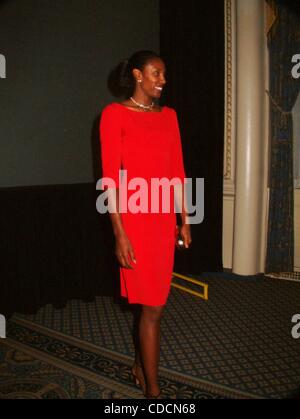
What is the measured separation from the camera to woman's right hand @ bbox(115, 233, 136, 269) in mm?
1697

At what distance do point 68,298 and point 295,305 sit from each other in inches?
79.2

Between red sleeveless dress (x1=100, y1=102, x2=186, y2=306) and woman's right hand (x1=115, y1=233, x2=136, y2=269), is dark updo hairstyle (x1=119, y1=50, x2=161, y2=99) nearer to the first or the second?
red sleeveless dress (x1=100, y1=102, x2=186, y2=306)

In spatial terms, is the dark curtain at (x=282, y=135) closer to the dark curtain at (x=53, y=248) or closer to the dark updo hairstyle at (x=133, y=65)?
the dark curtain at (x=53, y=248)

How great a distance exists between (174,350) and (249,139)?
7.68 ft

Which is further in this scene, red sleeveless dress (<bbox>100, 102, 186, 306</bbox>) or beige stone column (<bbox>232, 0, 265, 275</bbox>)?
beige stone column (<bbox>232, 0, 265, 275</bbox>)

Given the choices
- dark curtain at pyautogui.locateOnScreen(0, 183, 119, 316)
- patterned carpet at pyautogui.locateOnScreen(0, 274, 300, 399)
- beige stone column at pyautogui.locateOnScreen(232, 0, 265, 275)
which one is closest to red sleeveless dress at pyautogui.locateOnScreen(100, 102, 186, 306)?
patterned carpet at pyautogui.locateOnScreen(0, 274, 300, 399)

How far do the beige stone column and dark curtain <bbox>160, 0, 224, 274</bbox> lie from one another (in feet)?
0.70

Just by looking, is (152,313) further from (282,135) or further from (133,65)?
(282,135)

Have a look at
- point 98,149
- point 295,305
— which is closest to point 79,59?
point 98,149

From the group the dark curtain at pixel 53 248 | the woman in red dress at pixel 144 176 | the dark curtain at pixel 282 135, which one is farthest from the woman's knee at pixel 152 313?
the dark curtain at pixel 282 135

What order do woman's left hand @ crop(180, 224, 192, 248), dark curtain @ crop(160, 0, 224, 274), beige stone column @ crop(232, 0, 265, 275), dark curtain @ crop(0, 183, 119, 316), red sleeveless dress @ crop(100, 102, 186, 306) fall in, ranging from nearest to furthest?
red sleeveless dress @ crop(100, 102, 186, 306) → woman's left hand @ crop(180, 224, 192, 248) → dark curtain @ crop(0, 183, 119, 316) → beige stone column @ crop(232, 0, 265, 275) → dark curtain @ crop(160, 0, 224, 274)
